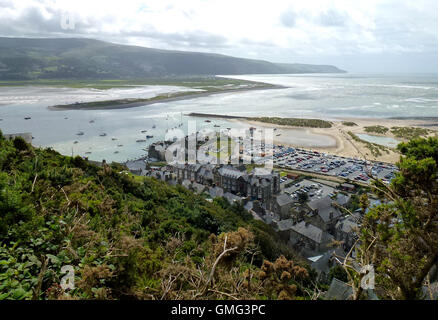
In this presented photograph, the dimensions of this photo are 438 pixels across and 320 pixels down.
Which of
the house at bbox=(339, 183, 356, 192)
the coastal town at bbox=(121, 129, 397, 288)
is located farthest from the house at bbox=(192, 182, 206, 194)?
the house at bbox=(339, 183, 356, 192)

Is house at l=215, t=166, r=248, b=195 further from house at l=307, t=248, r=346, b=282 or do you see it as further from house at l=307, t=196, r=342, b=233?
house at l=307, t=248, r=346, b=282

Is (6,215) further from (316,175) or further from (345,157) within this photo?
(345,157)

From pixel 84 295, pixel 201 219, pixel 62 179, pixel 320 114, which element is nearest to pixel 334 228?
pixel 201 219

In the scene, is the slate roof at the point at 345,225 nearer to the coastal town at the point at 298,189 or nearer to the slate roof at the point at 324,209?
the coastal town at the point at 298,189

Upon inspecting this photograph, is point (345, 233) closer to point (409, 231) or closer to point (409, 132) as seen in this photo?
point (409, 231)

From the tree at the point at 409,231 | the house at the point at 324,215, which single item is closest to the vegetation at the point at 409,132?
the house at the point at 324,215

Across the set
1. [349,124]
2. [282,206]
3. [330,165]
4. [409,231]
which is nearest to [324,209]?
[282,206]

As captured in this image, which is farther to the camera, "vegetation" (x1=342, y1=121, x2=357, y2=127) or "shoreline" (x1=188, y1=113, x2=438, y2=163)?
"vegetation" (x1=342, y1=121, x2=357, y2=127)
